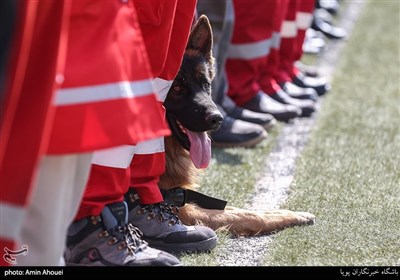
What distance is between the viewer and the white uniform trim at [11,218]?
291cm

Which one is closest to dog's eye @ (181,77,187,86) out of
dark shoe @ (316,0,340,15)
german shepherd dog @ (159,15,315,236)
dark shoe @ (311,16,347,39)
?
german shepherd dog @ (159,15,315,236)

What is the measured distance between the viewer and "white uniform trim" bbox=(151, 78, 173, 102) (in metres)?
4.13

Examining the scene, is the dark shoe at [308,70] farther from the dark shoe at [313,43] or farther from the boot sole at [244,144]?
the boot sole at [244,144]

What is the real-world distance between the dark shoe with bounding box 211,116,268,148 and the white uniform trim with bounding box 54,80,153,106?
118 inches

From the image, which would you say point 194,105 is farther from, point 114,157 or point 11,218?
point 11,218

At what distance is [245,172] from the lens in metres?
5.65

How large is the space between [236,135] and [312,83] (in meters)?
1.94

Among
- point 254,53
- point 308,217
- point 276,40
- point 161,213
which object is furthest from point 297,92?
point 161,213

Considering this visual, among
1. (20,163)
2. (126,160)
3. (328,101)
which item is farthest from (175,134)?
(328,101)

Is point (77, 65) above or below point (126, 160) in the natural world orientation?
above

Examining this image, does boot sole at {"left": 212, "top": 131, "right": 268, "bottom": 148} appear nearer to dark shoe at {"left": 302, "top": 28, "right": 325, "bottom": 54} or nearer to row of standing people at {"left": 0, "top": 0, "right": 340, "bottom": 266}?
row of standing people at {"left": 0, "top": 0, "right": 340, "bottom": 266}

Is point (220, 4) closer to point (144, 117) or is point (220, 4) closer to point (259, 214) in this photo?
point (259, 214)

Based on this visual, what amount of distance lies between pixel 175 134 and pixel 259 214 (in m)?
0.59

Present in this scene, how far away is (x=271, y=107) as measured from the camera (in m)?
6.99
